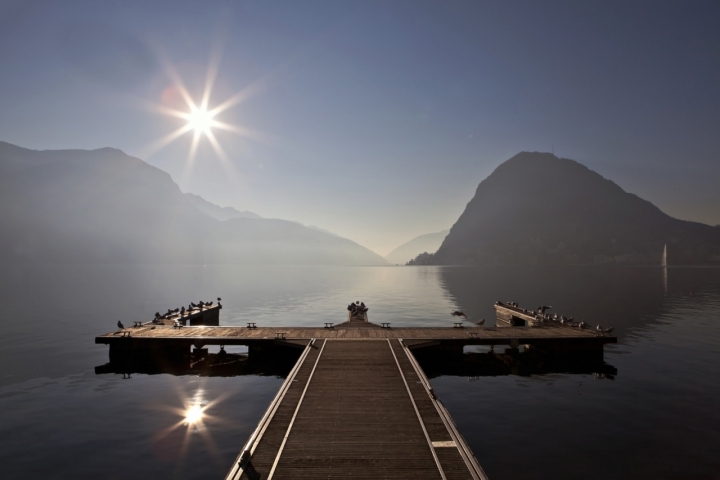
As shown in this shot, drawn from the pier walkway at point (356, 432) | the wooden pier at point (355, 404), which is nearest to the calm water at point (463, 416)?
the wooden pier at point (355, 404)

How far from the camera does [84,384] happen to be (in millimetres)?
26531

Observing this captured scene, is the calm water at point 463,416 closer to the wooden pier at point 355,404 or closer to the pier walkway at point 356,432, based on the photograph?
the wooden pier at point 355,404

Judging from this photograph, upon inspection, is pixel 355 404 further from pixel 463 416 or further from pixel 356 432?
pixel 463 416

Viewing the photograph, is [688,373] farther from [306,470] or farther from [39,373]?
[39,373]

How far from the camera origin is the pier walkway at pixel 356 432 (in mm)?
11509

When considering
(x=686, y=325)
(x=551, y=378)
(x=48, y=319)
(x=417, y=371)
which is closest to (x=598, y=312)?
(x=686, y=325)

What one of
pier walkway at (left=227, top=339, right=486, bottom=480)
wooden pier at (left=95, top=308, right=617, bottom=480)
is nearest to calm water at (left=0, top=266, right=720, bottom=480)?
wooden pier at (left=95, top=308, right=617, bottom=480)

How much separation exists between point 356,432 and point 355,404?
2.64m

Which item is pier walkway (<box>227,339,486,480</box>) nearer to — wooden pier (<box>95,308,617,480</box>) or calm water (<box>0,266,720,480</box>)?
wooden pier (<box>95,308,617,480</box>)

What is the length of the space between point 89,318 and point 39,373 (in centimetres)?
3026

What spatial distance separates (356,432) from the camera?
14.0 metres

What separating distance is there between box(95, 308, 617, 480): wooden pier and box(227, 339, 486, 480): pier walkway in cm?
3

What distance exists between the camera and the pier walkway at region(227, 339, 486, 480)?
11.5 metres

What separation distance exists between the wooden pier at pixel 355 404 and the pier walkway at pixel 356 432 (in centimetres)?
3
